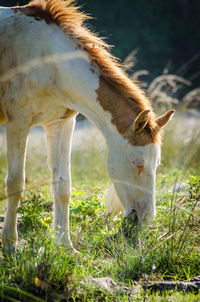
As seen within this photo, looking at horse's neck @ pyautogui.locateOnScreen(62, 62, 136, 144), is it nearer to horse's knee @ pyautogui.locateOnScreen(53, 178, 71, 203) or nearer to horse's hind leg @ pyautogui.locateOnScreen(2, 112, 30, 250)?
horse's hind leg @ pyautogui.locateOnScreen(2, 112, 30, 250)

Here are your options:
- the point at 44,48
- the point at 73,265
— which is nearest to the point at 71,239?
the point at 73,265

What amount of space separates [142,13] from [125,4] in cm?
84

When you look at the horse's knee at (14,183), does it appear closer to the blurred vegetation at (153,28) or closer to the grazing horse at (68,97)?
the grazing horse at (68,97)

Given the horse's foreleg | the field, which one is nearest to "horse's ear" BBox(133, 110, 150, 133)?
the field

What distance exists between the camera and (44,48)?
314cm

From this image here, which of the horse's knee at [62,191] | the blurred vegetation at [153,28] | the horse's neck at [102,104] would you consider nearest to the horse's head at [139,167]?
the horse's neck at [102,104]

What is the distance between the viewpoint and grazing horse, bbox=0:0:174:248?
2.96m

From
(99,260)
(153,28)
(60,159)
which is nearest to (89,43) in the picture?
(60,159)

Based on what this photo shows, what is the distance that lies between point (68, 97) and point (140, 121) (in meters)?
0.71

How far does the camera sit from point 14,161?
305 centimetres

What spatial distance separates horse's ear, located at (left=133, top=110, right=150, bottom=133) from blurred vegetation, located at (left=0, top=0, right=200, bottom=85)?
1248 centimetres

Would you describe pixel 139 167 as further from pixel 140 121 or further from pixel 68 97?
pixel 68 97

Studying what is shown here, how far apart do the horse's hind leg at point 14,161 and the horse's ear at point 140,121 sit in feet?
2.90

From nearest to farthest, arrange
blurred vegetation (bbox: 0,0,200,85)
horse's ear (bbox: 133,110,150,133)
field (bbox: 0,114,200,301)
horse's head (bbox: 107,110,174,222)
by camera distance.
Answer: field (bbox: 0,114,200,301) → horse's ear (bbox: 133,110,150,133) → horse's head (bbox: 107,110,174,222) → blurred vegetation (bbox: 0,0,200,85)
